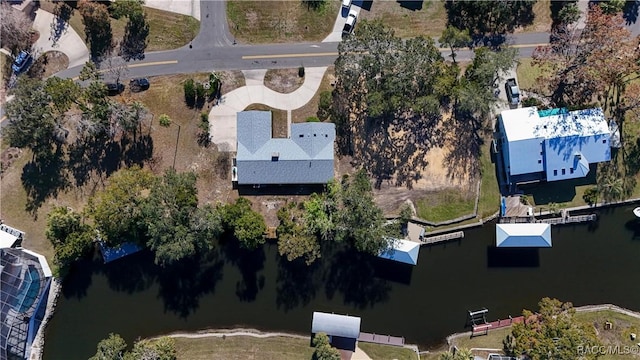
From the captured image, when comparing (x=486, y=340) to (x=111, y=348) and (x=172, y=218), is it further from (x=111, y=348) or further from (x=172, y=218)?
(x=111, y=348)

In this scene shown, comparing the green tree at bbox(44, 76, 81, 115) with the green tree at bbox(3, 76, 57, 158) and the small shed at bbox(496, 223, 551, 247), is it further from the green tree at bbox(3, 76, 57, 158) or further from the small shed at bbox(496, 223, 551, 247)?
the small shed at bbox(496, 223, 551, 247)

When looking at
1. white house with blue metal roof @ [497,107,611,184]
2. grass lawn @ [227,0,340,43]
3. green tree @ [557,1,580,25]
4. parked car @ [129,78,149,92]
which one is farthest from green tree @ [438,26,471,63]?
parked car @ [129,78,149,92]

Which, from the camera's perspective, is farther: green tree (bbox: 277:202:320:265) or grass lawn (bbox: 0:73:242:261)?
grass lawn (bbox: 0:73:242:261)

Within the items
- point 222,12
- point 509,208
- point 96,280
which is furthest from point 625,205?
point 96,280

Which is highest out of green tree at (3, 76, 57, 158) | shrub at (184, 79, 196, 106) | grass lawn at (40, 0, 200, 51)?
grass lawn at (40, 0, 200, 51)

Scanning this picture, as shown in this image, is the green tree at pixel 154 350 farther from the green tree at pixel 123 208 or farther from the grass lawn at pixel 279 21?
the grass lawn at pixel 279 21
